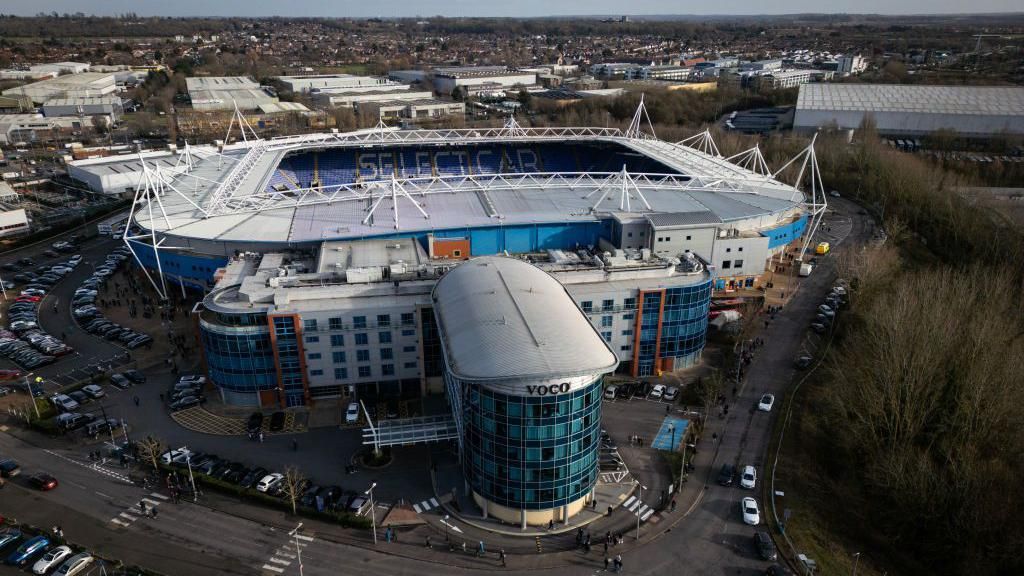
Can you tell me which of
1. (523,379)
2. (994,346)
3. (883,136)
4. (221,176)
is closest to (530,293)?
(523,379)

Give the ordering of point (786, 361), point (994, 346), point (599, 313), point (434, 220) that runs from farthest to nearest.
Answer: point (434, 220) < point (786, 361) < point (599, 313) < point (994, 346)

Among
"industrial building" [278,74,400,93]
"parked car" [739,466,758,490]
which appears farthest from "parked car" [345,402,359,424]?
"industrial building" [278,74,400,93]

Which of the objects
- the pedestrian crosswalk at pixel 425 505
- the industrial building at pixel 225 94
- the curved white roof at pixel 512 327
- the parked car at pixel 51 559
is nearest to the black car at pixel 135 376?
the parked car at pixel 51 559

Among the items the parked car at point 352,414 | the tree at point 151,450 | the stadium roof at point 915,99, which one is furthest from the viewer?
the stadium roof at point 915,99

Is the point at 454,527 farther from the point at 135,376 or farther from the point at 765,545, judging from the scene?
the point at 135,376

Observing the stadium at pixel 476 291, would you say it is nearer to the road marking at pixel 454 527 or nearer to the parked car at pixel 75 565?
the road marking at pixel 454 527

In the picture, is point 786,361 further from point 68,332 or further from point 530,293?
point 68,332
